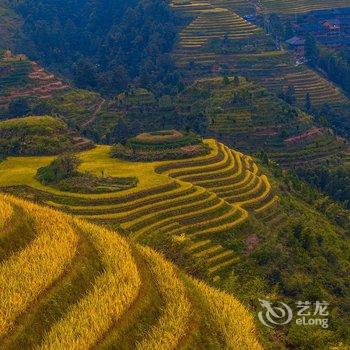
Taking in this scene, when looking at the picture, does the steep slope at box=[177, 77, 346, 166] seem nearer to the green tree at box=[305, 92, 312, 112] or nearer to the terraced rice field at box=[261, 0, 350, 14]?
the green tree at box=[305, 92, 312, 112]

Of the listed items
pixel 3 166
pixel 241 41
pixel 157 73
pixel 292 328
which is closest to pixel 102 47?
pixel 157 73

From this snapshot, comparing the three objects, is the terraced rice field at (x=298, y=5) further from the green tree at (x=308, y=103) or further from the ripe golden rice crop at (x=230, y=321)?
the ripe golden rice crop at (x=230, y=321)

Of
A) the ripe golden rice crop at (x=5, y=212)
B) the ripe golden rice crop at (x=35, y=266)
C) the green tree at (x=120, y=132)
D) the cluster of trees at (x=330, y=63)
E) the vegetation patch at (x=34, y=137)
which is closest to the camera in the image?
the ripe golden rice crop at (x=35, y=266)

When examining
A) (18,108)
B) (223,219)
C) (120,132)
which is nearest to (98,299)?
(223,219)

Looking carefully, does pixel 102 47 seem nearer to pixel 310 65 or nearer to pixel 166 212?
pixel 310 65

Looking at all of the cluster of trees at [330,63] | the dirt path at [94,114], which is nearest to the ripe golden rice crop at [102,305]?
the dirt path at [94,114]

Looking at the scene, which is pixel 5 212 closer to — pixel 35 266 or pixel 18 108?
pixel 35 266
